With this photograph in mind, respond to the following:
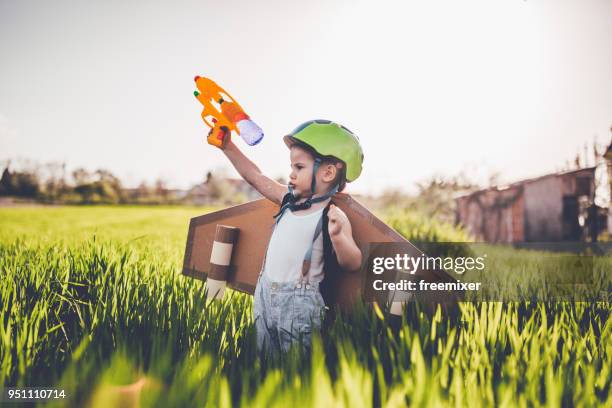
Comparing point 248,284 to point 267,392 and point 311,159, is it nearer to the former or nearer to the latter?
point 311,159

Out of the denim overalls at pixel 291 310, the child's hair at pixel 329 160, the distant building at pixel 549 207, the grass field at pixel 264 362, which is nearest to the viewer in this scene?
the grass field at pixel 264 362

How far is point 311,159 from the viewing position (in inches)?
70.3

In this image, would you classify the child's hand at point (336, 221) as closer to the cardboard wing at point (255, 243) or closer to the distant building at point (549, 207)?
the cardboard wing at point (255, 243)

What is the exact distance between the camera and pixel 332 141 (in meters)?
1.76

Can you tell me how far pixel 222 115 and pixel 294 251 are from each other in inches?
29.3

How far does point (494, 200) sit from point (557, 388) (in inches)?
508

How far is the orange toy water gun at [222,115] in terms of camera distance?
1.93 m

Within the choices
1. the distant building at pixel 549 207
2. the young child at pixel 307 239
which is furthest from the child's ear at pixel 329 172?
the distant building at pixel 549 207

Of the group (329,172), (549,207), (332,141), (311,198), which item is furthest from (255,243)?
(549,207)

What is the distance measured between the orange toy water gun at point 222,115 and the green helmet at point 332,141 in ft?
0.60

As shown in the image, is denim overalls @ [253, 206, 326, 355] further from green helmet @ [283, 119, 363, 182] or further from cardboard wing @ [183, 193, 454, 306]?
green helmet @ [283, 119, 363, 182]

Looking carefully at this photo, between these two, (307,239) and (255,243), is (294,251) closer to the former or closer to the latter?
(307,239)

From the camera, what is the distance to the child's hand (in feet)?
5.51

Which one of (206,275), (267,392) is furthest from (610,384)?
(206,275)
